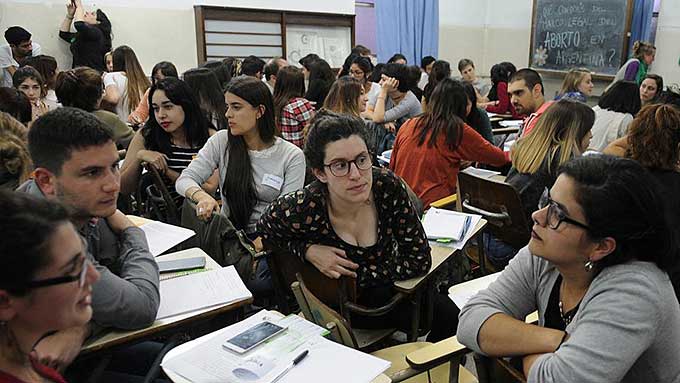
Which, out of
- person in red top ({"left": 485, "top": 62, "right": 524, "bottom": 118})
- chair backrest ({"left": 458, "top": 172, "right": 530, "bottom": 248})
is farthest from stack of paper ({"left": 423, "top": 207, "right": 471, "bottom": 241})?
person in red top ({"left": 485, "top": 62, "right": 524, "bottom": 118})

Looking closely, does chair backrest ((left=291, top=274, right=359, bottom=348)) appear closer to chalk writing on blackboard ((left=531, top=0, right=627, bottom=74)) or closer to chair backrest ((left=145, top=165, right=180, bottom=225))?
chair backrest ((left=145, top=165, right=180, bottom=225))

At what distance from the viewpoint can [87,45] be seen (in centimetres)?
579

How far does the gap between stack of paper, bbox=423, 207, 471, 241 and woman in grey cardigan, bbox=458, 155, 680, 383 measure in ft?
2.84

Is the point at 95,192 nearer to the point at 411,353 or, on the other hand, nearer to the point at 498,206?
the point at 411,353

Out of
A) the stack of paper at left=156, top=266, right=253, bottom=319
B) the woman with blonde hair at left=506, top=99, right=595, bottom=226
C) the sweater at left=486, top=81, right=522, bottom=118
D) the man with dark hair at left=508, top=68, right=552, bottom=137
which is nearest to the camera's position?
the stack of paper at left=156, top=266, right=253, bottom=319

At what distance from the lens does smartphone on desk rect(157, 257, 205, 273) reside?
189cm

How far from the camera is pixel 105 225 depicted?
1.73 m

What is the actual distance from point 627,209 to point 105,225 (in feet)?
5.04

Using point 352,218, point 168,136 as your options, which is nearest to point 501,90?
point 168,136

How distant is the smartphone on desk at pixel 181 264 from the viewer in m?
1.89

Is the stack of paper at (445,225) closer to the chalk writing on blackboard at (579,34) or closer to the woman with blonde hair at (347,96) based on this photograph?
the woman with blonde hair at (347,96)

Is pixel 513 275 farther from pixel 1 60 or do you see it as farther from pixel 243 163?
pixel 1 60

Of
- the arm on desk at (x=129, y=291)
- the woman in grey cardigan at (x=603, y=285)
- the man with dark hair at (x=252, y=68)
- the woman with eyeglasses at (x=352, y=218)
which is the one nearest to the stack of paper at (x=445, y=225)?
the woman with eyeglasses at (x=352, y=218)

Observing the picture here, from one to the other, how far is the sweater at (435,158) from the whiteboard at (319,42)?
442cm
